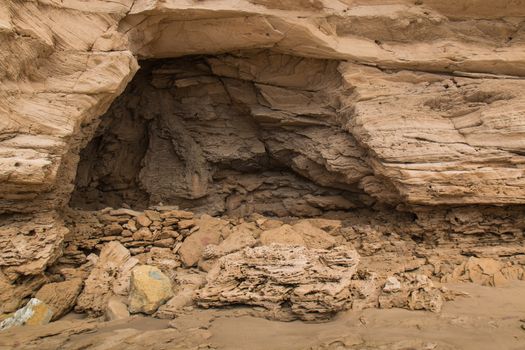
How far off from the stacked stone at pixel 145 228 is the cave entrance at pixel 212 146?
4.75ft

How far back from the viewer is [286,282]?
3561 millimetres

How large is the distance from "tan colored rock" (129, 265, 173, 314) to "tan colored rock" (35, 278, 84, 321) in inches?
27.7

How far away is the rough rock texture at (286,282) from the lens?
10.9 feet

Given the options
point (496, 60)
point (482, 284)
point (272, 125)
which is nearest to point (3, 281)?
point (272, 125)

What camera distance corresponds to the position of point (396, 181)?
4.92 m

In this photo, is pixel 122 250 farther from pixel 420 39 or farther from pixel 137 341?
pixel 420 39

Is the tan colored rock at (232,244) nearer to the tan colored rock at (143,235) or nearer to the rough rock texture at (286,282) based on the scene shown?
the rough rock texture at (286,282)

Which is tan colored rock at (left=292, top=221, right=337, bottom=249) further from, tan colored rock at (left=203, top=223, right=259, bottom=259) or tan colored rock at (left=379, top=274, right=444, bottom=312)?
tan colored rock at (left=379, top=274, right=444, bottom=312)

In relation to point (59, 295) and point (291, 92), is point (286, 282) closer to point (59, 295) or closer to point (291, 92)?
point (59, 295)

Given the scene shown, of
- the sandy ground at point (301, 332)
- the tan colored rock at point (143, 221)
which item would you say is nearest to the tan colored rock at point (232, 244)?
the tan colored rock at point (143, 221)

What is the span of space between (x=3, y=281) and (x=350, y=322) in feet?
10.8

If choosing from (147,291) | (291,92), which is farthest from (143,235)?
(291,92)

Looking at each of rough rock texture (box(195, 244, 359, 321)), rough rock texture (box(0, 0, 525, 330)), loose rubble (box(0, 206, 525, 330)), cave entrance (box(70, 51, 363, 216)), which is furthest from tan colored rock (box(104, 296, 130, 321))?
cave entrance (box(70, 51, 363, 216))

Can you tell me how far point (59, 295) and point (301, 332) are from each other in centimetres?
252
